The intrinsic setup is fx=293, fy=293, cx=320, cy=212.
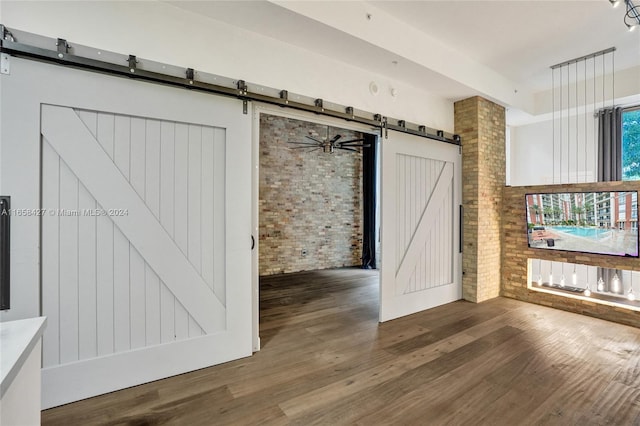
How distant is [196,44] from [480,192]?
4248 millimetres

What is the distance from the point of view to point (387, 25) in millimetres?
3148

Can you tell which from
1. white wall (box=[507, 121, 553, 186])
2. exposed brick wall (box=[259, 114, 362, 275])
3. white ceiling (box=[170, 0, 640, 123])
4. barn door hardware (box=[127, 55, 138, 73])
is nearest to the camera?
barn door hardware (box=[127, 55, 138, 73])

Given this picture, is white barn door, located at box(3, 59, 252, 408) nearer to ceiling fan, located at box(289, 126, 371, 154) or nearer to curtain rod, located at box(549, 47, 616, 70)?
ceiling fan, located at box(289, 126, 371, 154)

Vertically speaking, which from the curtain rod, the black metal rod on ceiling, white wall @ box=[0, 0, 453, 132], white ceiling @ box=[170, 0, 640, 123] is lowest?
the black metal rod on ceiling

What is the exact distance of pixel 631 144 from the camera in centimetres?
495

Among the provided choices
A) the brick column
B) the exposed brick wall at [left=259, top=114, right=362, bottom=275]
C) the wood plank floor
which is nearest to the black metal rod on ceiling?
the brick column

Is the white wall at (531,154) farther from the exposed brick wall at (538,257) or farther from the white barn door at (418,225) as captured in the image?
the white barn door at (418,225)

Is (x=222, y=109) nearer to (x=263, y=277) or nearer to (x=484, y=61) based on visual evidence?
(x=484, y=61)

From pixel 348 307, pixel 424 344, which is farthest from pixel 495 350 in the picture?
pixel 348 307

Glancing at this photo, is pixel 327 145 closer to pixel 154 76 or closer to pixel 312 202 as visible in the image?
pixel 312 202

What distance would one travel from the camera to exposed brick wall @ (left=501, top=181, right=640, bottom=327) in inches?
147

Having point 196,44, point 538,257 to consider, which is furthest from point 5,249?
point 538,257

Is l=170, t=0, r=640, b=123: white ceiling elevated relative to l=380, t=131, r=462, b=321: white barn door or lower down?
elevated

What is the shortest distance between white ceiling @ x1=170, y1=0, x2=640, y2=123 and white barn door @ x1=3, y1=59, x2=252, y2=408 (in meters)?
0.91
